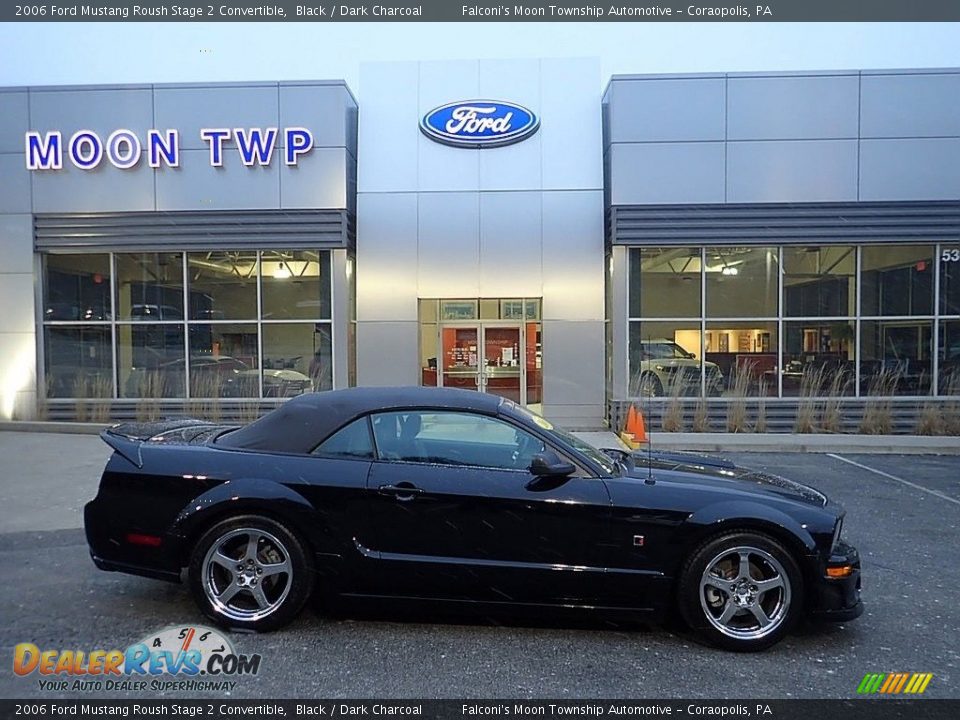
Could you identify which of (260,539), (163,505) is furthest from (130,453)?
(260,539)

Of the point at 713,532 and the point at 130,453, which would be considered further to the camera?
the point at 130,453

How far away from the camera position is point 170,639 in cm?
389

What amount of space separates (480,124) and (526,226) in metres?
2.24

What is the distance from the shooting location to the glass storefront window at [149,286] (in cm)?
1418

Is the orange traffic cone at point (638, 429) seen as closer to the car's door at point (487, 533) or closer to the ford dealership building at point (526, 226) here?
the ford dealership building at point (526, 226)

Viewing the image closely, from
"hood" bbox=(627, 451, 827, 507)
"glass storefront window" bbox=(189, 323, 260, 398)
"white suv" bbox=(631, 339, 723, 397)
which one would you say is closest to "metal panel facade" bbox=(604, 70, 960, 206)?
"white suv" bbox=(631, 339, 723, 397)

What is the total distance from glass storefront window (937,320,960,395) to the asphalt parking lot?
9.46 meters

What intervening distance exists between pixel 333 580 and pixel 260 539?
0.50 m

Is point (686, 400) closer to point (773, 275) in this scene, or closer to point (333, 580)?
point (773, 275)

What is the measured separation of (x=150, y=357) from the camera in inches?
560

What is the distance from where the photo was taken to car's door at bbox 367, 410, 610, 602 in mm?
3869

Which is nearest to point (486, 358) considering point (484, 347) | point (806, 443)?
point (484, 347)

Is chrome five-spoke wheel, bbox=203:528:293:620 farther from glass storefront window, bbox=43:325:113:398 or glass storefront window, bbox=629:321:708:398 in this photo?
glass storefront window, bbox=43:325:113:398
